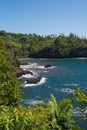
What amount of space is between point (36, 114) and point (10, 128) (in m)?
1.59

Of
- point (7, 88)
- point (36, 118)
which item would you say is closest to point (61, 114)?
point (36, 118)

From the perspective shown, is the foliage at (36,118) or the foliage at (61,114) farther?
the foliage at (61,114)

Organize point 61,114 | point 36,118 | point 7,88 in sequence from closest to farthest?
1. point 36,118
2. point 61,114
3. point 7,88

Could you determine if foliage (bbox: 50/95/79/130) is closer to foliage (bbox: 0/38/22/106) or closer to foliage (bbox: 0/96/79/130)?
foliage (bbox: 0/96/79/130)

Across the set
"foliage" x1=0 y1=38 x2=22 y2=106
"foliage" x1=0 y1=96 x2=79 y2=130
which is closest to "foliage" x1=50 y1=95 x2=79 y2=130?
"foliage" x1=0 y1=96 x2=79 y2=130

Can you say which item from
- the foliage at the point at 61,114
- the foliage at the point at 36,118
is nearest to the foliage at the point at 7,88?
the foliage at the point at 61,114

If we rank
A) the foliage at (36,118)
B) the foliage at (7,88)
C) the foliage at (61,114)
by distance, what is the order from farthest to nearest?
1. the foliage at (7,88)
2. the foliage at (61,114)
3. the foliage at (36,118)

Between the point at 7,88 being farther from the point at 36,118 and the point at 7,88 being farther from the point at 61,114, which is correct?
the point at 36,118

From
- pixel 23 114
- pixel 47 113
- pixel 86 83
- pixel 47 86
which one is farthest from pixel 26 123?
pixel 86 83

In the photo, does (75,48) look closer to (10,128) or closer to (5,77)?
(5,77)

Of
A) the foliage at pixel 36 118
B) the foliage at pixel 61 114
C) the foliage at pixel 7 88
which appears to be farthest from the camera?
the foliage at pixel 7 88

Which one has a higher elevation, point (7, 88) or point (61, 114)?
point (61, 114)

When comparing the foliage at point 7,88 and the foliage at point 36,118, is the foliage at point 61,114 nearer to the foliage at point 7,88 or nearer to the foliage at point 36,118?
the foliage at point 36,118

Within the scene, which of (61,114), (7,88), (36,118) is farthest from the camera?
(7,88)
